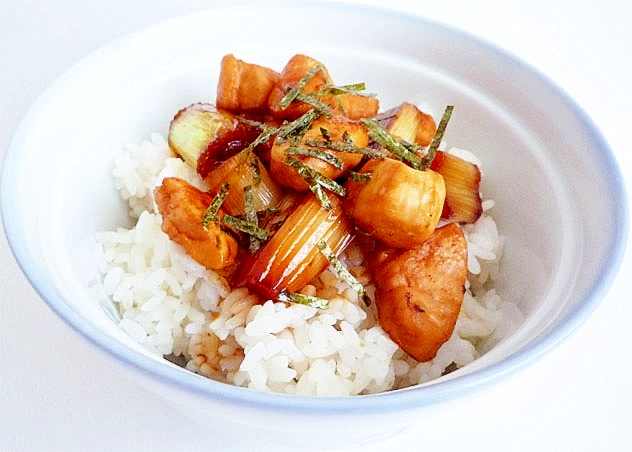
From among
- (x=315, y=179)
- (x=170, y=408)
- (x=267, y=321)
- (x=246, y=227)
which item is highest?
(x=315, y=179)

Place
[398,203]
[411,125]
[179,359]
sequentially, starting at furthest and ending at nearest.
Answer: [411,125] → [179,359] → [398,203]

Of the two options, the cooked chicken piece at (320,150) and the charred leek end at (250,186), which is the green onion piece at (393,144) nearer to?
the cooked chicken piece at (320,150)

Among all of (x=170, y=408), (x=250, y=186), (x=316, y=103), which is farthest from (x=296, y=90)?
(x=170, y=408)

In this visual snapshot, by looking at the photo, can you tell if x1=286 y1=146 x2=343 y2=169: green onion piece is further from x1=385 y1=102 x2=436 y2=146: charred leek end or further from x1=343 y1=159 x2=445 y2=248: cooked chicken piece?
x1=385 y1=102 x2=436 y2=146: charred leek end

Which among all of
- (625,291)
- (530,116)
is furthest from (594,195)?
(625,291)

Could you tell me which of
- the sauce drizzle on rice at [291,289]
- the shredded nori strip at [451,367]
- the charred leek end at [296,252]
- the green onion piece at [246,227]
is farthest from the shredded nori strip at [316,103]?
the shredded nori strip at [451,367]

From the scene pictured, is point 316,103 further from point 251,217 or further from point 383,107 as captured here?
point 383,107
